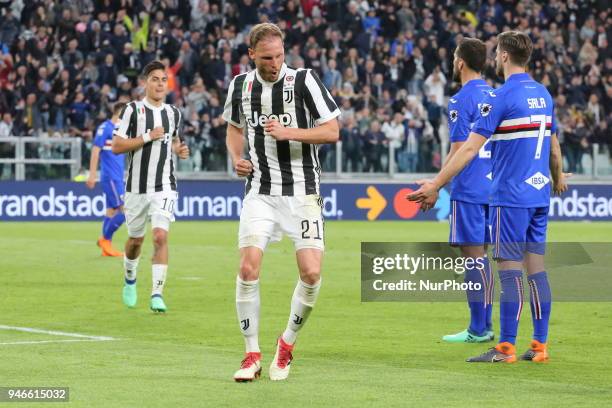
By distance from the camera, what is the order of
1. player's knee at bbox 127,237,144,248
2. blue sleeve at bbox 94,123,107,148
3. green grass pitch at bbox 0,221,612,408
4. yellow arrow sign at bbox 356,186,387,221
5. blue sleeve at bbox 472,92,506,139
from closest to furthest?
green grass pitch at bbox 0,221,612,408
blue sleeve at bbox 472,92,506,139
player's knee at bbox 127,237,144,248
blue sleeve at bbox 94,123,107,148
yellow arrow sign at bbox 356,186,387,221

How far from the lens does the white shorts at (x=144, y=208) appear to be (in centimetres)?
1297

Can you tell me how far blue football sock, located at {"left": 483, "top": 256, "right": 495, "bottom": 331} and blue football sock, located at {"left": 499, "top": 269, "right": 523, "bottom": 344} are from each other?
49.1 inches

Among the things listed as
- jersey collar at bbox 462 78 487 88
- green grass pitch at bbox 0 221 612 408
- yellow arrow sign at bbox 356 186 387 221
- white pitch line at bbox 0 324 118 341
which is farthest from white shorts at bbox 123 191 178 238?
Result: yellow arrow sign at bbox 356 186 387 221

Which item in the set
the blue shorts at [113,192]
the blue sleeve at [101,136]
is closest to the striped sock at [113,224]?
the blue shorts at [113,192]

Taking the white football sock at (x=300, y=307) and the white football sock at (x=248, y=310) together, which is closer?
the white football sock at (x=248, y=310)

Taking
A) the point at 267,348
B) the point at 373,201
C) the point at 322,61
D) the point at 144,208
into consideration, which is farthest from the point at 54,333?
the point at 322,61

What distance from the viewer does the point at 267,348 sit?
980cm

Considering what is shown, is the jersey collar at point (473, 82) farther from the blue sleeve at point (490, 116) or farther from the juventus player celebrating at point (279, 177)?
the juventus player celebrating at point (279, 177)

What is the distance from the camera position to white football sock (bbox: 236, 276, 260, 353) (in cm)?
828

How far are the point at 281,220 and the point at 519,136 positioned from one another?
1.76 meters

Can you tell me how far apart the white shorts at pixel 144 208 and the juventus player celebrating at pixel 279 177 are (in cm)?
454

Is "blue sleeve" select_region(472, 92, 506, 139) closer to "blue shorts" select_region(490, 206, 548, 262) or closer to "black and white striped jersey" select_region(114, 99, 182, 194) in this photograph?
"blue shorts" select_region(490, 206, 548, 262)

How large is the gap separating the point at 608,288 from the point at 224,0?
20.9 meters

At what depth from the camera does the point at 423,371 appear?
861 centimetres
